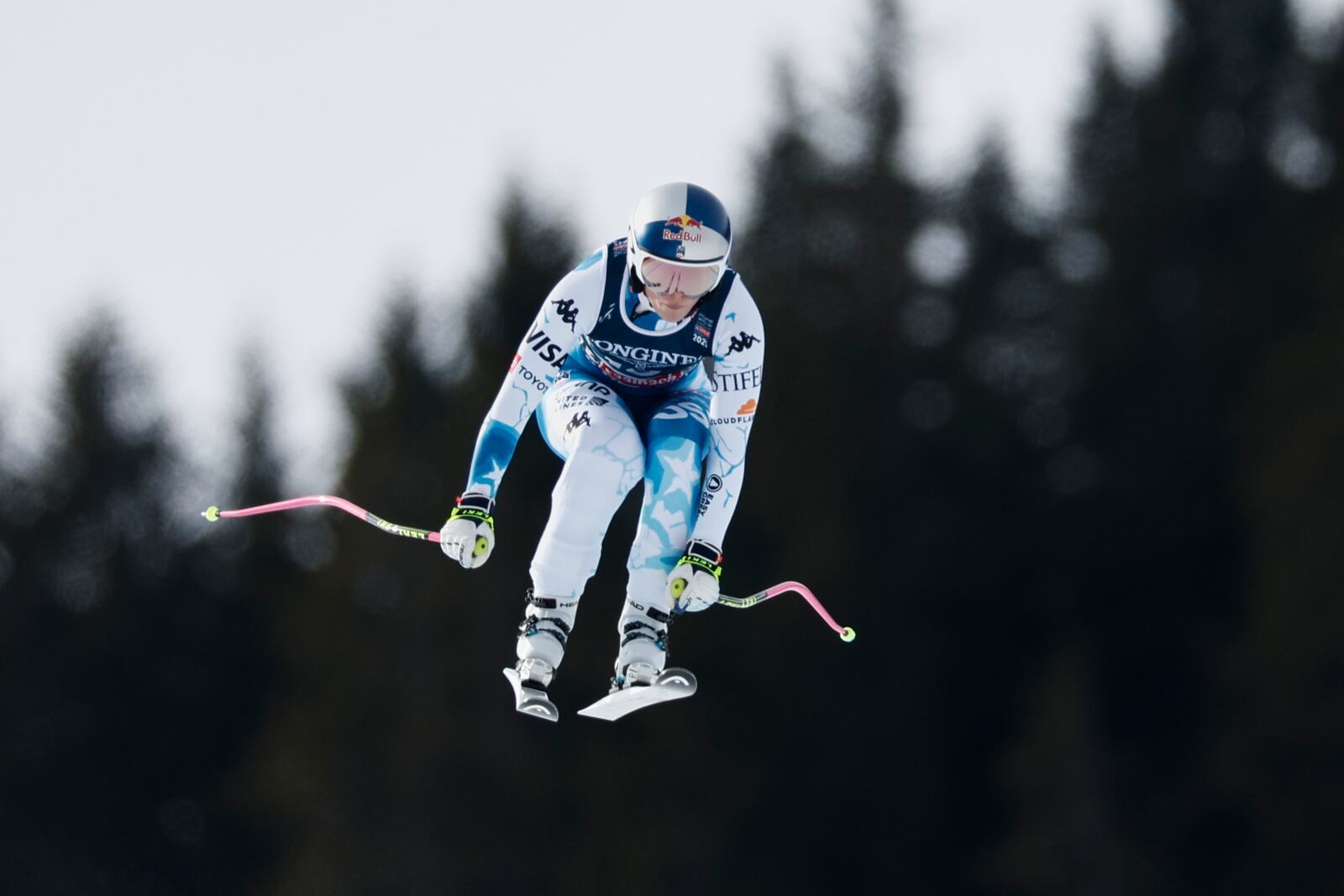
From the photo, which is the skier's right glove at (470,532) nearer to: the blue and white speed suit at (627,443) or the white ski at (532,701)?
the blue and white speed suit at (627,443)

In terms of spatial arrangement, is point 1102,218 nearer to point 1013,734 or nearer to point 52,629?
point 1013,734

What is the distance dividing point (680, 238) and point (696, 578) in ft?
6.71

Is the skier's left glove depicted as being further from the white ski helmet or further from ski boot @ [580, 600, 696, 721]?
the white ski helmet

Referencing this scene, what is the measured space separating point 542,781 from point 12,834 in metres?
14.5

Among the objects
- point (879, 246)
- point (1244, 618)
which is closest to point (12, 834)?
point (879, 246)

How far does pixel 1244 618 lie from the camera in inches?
1759

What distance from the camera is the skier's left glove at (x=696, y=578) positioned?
42.0 feet

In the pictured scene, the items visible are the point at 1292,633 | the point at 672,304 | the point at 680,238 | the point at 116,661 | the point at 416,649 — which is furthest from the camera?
the point at 116,661

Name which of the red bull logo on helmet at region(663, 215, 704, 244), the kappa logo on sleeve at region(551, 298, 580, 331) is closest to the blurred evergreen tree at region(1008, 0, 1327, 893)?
→ the kappa logo on sleeve at region(551, 298, 580, 331)

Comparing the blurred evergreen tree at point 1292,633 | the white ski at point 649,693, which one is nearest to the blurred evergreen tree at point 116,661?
the blurred evergreen tree at point 1292,633

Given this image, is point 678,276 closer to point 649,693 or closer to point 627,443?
point 627,443

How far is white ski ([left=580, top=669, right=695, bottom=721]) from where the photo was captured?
41.5 ft

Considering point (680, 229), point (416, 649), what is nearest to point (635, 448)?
point (680, 229)

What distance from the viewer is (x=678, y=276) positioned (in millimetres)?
12578
